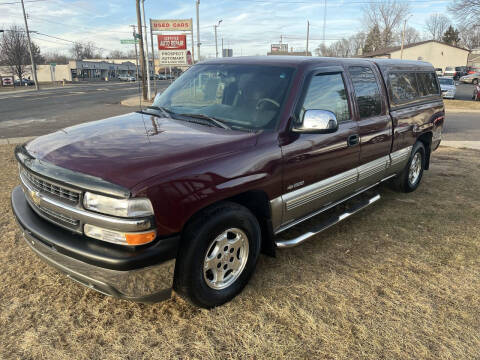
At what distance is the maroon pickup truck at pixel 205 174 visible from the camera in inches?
87.6

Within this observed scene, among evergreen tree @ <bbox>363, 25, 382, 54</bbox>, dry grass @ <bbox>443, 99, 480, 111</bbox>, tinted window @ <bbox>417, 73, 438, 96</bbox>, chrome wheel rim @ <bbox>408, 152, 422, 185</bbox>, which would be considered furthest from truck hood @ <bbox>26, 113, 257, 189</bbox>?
evergreen tree @ <bbox>363, 25, 382, 54</bbox>

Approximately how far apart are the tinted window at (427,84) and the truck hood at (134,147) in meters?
3.70

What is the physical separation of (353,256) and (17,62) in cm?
6568

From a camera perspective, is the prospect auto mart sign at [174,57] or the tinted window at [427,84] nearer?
the tinted window at [427,84]

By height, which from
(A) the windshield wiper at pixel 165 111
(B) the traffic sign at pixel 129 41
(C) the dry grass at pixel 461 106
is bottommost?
(C) the dry grass at pixel 461 106

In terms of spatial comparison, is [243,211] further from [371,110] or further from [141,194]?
[371,110]

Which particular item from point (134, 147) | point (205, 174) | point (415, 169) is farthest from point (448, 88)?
point (134, 147)

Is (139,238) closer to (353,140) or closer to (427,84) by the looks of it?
(353,140)

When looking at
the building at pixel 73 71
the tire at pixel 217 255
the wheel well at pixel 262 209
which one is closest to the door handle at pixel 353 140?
the wheel well at pixel 262 209

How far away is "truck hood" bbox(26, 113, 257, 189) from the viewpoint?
7.40 ft

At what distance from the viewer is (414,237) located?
4.12m

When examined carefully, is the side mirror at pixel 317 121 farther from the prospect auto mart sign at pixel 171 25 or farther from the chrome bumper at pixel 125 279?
the prospect auto mart sign at pixel 171 25

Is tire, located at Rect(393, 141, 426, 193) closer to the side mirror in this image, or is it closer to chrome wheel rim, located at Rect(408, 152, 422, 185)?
chrome wheel rim, located at Rect(408, 152, 422, 185)

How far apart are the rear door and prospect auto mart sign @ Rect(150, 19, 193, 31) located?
20554 millimetres
